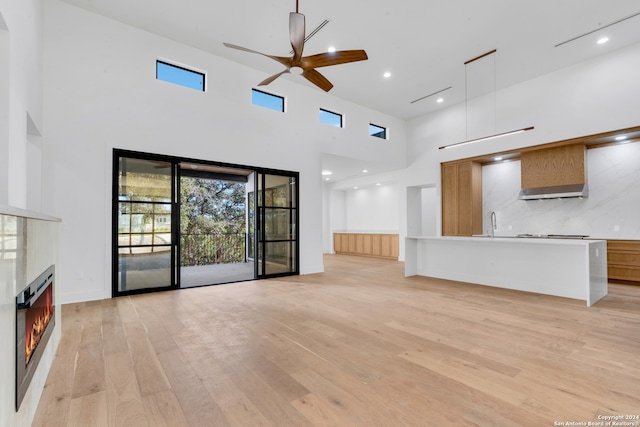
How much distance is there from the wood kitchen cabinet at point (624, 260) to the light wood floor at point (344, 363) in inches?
70.8

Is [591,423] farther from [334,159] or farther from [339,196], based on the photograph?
[339,196]

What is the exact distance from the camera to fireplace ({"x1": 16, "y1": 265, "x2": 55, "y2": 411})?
1.33 metres

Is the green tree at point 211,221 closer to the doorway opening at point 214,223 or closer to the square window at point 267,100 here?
the doorway opening at point 214,223

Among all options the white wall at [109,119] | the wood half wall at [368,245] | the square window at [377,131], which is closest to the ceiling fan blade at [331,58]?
the white wall at [109,119]

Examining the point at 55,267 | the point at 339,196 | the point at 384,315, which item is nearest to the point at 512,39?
the point at 384,315

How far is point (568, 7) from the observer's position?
434cm

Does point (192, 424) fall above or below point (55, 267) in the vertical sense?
below

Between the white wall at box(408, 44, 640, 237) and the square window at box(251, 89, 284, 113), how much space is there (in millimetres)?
4552

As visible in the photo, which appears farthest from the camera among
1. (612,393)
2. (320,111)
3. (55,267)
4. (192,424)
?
(320,111)

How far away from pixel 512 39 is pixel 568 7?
2.73 feet

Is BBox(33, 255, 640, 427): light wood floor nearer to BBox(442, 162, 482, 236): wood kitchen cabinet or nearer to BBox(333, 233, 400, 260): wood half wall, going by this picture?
BBox(442, 162, 482, 236): wood kitchen cabinet

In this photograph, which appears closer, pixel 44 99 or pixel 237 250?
pixel 44 99

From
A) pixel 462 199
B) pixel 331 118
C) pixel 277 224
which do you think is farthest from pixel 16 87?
pixel 462 199

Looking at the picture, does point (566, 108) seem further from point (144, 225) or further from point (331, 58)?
point (144, 225)
